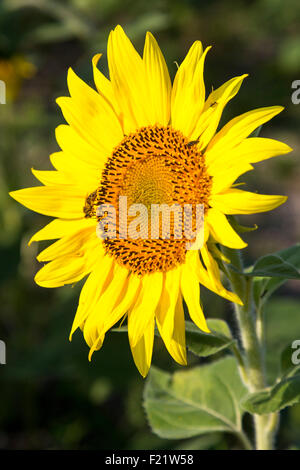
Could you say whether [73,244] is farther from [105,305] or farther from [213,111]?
[213,111]

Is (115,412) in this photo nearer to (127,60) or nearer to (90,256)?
(90,256)

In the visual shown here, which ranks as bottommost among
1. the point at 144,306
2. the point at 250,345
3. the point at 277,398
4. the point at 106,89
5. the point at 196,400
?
the point at 196,400

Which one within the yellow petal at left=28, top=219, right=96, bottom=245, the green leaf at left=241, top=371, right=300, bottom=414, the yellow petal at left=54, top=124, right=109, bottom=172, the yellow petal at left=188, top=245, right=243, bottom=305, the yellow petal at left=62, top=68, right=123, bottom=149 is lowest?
the green leaf at left=241, top=371, right=300, bottom=414

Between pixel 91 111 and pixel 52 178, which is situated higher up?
pixel 91 111

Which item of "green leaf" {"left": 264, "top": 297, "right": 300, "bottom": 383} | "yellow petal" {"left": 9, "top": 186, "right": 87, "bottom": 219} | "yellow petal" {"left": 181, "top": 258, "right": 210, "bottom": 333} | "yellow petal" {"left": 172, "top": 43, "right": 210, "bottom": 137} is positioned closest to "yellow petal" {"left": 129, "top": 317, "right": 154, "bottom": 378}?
"yellow petal" {"left": 181, "top": 258, "right": 210, "bottom": 333}

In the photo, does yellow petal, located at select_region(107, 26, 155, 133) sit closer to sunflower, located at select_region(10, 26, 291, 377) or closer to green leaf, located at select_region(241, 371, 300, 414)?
sunflower, located at select_region(10, 26, 291, 377)

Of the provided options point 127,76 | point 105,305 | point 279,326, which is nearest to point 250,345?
point 105,305
